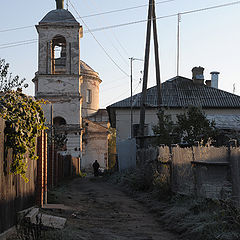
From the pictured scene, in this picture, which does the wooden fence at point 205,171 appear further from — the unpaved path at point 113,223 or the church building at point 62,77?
the church building at point 62,77

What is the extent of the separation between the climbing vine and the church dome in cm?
3145

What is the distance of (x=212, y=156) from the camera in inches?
376

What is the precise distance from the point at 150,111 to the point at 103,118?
59.5ft

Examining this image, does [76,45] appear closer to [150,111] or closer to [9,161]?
[150,111]

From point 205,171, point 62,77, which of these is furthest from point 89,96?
point 205,171

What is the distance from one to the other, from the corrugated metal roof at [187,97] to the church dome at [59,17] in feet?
26.9

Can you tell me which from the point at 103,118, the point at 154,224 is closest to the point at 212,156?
the point at 154,224

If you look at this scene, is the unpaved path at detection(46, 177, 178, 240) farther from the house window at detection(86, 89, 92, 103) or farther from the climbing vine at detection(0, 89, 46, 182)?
the house window at detection(86, 89, 92, 103)

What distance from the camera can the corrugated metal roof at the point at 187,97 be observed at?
127 ft

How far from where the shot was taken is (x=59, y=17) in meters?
39.1

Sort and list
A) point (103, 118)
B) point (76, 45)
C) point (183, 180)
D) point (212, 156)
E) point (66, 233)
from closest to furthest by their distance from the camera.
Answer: point (66, 233)
point (212, 156)
point (183, 180)
point (76, 45)
point (103, 118)

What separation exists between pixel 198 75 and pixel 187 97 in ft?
12.7

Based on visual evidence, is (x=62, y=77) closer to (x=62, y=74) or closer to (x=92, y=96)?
(x=62, y=74)

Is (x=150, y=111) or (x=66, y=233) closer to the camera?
(x=66, y=233)
